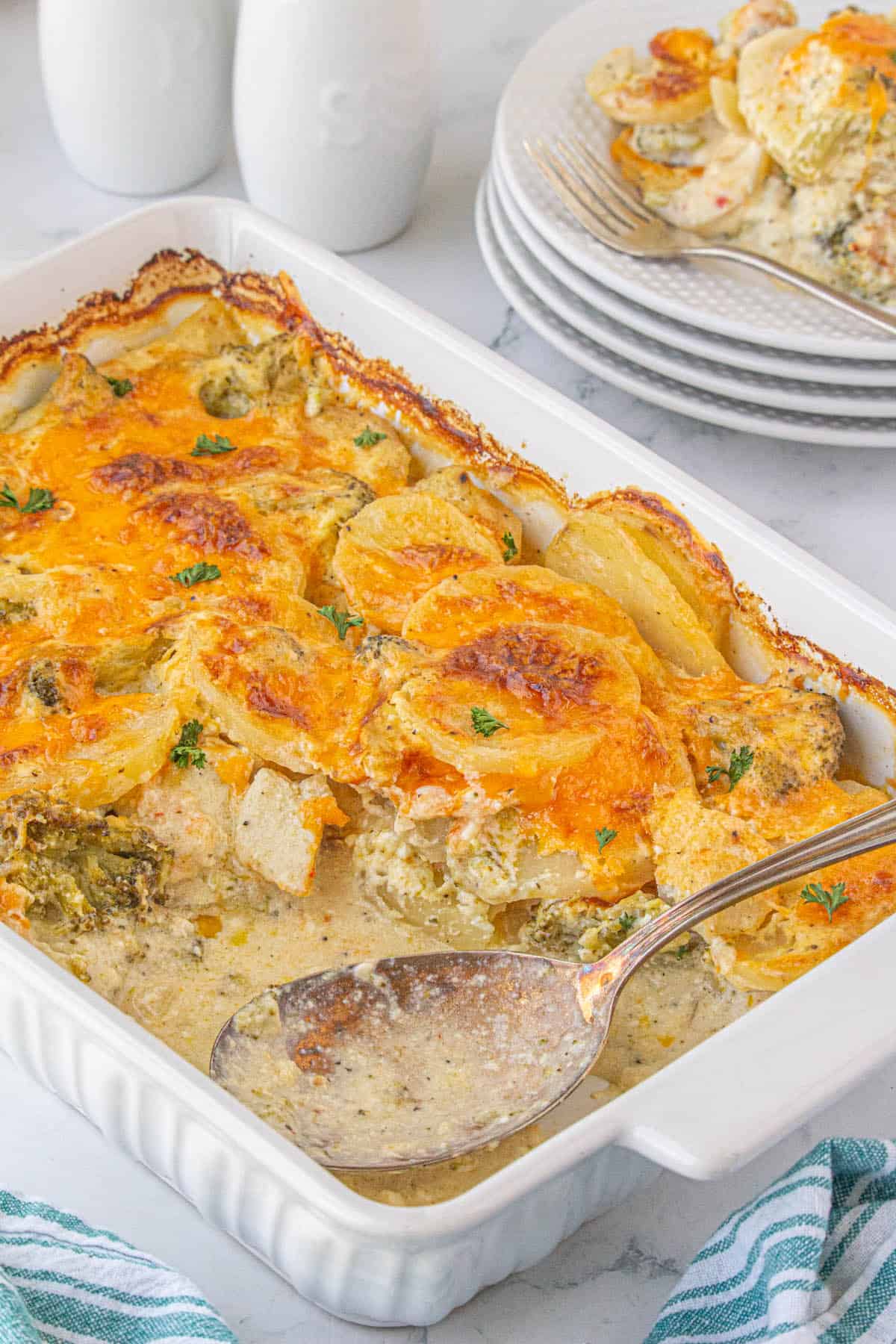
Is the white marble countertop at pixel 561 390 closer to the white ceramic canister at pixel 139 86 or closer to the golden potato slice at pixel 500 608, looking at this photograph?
the white ceramic canister at pixel 139 86

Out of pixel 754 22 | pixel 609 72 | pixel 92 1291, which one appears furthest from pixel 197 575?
pixel 754 22

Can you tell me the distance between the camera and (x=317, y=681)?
268 centimetres

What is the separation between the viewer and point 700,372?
3473 millimetres

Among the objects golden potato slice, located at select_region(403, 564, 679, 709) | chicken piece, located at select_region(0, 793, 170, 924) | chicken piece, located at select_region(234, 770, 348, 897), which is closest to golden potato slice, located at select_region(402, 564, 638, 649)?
golden potato slice, located at select_region(403, 564, 679, 709)

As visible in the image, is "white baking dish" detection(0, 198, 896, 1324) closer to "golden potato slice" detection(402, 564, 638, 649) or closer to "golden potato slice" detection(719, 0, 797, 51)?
"golden potato slice" detection(402, 564, 638, 649)

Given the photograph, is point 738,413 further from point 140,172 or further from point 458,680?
point 140,172

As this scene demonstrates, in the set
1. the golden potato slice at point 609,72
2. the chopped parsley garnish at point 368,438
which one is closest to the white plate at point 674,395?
the golden potato slice at point 609,72

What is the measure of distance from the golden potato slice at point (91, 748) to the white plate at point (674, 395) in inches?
57.9

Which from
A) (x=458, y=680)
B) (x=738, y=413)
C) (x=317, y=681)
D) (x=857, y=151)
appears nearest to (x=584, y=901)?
(x=458, y=680)

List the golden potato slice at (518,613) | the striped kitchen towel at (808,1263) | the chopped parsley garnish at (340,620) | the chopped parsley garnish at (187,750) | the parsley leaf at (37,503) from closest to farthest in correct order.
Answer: the striped kitchen towel at (808,1263) → the chopped parsley garnish at (187,750) → the golden potato slice at (518,613) → the chopped parsley garnish at (340,620) → the parsley leaf at (37,503)

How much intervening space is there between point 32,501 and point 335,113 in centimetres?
139

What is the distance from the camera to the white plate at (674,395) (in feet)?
11.4

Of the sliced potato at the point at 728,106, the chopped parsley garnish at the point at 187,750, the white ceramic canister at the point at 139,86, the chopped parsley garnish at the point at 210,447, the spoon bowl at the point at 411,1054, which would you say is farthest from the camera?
the white ceramic canister at the point at 139,86

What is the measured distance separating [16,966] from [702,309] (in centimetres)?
206
